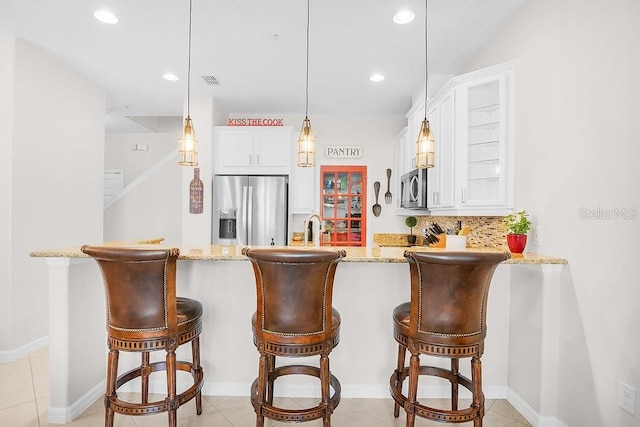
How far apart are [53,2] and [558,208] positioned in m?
3.69

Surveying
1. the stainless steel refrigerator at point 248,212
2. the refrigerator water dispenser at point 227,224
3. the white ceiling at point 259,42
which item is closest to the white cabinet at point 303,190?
the stainless steel refrigerator at point 248,212

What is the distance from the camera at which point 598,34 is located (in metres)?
1.75

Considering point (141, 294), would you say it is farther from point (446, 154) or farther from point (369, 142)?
point (369, 142)

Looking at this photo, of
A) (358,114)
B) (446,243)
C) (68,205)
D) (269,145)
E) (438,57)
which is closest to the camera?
(446,243)

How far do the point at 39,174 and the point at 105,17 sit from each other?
162 cm

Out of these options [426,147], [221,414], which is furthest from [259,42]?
[221,414]

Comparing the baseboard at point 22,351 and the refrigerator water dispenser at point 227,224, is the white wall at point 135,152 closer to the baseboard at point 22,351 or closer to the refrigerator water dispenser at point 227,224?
the refrigerator water dispenser at point 227,224

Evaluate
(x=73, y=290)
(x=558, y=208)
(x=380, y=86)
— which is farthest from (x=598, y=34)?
(x=73, y=290)

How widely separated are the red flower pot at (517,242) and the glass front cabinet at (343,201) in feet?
9.65

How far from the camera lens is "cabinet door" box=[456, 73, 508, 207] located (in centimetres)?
259

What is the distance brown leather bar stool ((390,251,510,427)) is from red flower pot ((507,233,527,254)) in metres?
0.71

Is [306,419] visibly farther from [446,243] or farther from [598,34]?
[598,34]

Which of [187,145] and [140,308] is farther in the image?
[187,145]

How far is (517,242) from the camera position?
7.08ft
